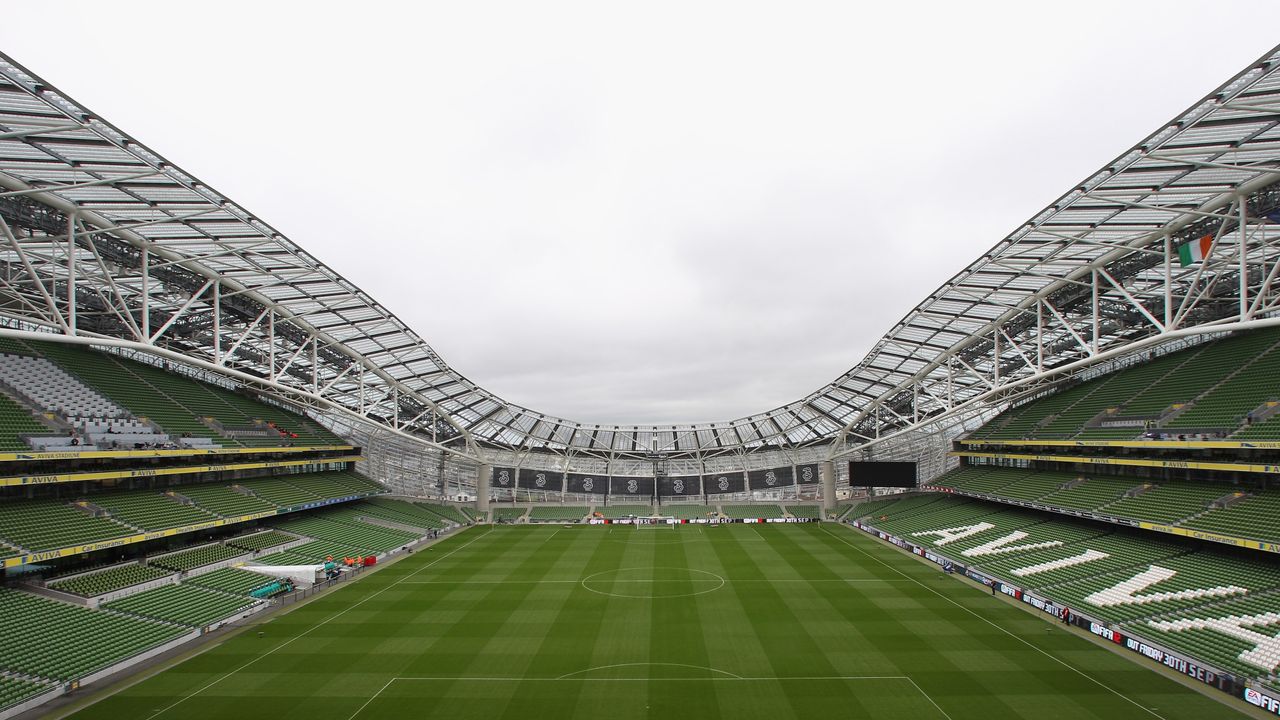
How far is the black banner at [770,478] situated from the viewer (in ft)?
216

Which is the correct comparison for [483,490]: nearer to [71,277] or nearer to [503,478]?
[503,478]

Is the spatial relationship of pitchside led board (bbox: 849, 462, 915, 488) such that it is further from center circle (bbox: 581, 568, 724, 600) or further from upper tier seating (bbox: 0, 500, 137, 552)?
upper tier seating (bbox: 0, 500, 137, 552)

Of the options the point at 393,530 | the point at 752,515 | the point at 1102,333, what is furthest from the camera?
the point at 752,515

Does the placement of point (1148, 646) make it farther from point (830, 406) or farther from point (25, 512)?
point (25, 512)

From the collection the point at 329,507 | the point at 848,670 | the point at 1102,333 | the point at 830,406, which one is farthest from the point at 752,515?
the point at 848,670

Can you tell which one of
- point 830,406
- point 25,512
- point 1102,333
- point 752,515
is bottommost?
point 752,515

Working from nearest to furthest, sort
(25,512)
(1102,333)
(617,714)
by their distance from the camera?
(617,714), (25,512), (1102,333)

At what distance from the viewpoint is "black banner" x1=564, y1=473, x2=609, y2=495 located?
67125mm

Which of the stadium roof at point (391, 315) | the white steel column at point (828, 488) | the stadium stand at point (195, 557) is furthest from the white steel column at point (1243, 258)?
the stadium stand at point (195, 557)

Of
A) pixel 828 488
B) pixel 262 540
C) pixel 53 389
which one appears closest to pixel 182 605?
pixel 262 540

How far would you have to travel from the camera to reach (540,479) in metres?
66.9

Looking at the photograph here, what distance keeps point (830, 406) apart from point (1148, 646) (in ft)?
126

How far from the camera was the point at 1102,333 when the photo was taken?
138 ft

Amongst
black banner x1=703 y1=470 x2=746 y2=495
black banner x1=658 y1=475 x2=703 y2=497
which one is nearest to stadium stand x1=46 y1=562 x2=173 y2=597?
black banner x1=658 y1=475 x2=703 y2=497
